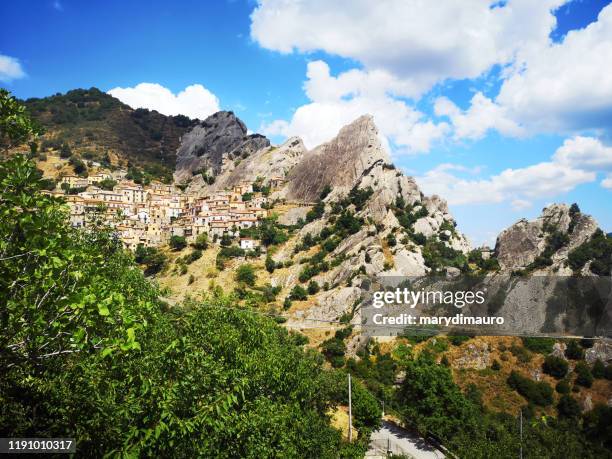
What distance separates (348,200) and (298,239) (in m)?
18.9

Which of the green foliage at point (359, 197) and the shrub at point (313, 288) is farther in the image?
the green foliage at point (359, 197)

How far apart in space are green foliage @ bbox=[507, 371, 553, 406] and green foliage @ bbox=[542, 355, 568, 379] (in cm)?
318

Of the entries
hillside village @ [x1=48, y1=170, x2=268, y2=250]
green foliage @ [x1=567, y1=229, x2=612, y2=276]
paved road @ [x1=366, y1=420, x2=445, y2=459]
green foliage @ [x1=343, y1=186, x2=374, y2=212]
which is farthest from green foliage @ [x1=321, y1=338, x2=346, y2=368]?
green foliage @ [x1=343, y1=186, x2=374, y2=212]

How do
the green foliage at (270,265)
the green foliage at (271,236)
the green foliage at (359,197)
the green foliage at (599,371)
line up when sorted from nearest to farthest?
the green foliage at (599,371) → the green foliage at (270,265) → the green foliage at (271,236) → the green foliage at (359,197)

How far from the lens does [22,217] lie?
609cm

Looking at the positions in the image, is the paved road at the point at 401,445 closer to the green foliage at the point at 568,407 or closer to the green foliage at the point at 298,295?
the green foliage at the point at 568,407

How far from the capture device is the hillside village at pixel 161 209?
98500 mm

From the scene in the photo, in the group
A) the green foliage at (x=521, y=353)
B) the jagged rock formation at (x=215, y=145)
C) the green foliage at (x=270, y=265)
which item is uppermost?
the jagged rock formation at (x=215, y=145)

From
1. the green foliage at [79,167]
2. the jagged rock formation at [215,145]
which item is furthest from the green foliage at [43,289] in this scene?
the jagged rock formation at [215,145]

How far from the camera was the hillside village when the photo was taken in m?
98.5

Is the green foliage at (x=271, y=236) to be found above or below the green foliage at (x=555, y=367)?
above

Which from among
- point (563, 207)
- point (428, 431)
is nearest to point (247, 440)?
point (428, 431)

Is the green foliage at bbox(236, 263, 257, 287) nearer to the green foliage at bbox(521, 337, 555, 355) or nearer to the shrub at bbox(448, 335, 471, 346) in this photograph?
the shrub at bbox(448, 335, 471, 346)

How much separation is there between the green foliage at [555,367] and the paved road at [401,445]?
75.6 ft
